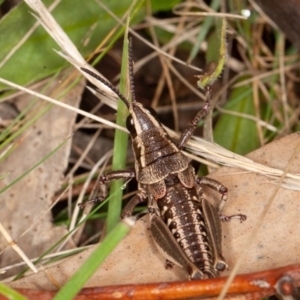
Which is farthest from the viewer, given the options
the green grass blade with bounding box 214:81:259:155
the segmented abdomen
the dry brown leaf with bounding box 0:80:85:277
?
the green grass blade with bounding box 214:81:259:155

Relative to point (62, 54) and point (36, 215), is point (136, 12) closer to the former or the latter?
point (62, 54)

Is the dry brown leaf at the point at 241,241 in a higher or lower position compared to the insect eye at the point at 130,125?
lower

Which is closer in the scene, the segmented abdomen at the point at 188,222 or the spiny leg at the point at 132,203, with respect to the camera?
the segmented abdomen at the point at 188,222

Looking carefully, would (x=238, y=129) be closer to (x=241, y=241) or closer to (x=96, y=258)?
(x=241, y=241)

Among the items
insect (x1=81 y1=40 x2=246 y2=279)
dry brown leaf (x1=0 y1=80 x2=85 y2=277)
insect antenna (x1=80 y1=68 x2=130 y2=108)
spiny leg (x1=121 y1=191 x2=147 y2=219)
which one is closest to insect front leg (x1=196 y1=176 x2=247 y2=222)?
insect (x1=81 y1=40 x2=246 y2=279)

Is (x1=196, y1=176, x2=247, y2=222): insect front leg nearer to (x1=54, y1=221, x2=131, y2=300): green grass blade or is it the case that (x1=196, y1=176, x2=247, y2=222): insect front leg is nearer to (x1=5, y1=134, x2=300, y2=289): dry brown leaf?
(x1=5, y1=134, x2=300, y2=289): dry brown leaf

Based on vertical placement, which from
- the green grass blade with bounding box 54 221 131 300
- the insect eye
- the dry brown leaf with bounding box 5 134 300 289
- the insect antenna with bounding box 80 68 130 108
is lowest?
the green grass blade with bounding box 54 221 131 300

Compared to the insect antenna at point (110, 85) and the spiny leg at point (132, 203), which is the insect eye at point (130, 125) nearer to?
the insect antenna at point (110, 85)

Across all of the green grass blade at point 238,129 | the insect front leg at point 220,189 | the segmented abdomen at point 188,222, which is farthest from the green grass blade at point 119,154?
the green grass blade at point 238,129
